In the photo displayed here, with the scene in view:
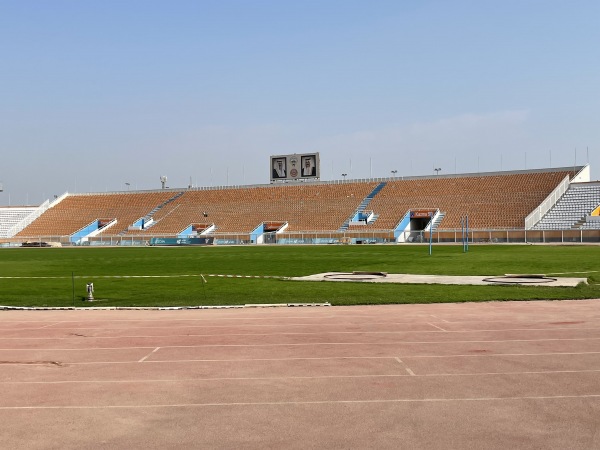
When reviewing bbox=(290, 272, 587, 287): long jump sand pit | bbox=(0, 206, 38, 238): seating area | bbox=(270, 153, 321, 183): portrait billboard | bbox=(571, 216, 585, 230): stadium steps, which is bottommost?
bbox=(290, 272, 587, 287): long jump sand pit

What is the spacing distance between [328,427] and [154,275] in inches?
965

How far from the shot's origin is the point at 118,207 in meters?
108

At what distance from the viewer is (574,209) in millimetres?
75750

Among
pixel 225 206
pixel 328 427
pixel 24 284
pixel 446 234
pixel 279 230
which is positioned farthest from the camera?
pixel 225 206

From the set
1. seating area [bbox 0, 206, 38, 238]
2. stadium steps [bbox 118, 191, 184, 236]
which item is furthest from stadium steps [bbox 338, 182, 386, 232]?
seating area [bbox 0, 206, 38, 238]

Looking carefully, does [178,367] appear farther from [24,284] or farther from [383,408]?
[24,284]

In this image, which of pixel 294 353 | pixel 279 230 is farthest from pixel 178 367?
pixel 279 230

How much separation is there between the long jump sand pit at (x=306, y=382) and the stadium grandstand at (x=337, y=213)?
55.0 meters

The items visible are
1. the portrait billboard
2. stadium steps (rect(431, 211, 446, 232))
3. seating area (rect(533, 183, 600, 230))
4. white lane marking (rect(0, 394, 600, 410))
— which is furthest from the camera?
the portrait billboard

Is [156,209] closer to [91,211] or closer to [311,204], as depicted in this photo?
[91,211]

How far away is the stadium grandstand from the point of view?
250ft

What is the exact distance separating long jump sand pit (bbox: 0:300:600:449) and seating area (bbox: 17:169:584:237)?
65639 mm

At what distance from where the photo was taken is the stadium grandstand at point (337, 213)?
7631 cm

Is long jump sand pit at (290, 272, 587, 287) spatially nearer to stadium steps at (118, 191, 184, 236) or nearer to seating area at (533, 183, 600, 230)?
seating area at (533, 183, 600, 230)
